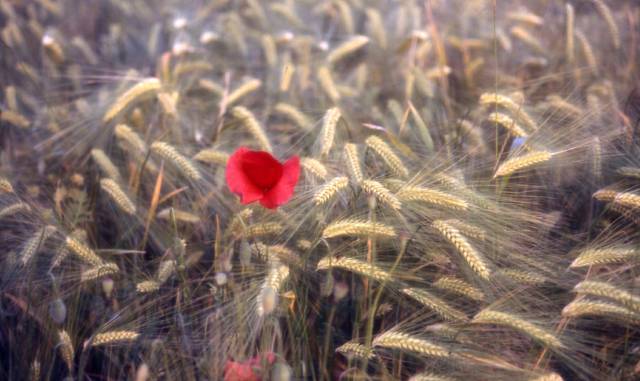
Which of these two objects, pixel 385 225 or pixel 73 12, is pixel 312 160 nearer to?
pixel 385 225

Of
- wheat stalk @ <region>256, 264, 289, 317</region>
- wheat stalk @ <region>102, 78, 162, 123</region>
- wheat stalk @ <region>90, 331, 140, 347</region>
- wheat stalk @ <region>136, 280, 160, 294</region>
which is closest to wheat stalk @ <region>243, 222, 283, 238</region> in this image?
wheat stalk @ <region>256, 264, 289, 317</region>

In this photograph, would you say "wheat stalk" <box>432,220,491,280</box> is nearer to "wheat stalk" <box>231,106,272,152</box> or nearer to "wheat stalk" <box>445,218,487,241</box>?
"wheat stalk" <box>445,218,487,241</box>

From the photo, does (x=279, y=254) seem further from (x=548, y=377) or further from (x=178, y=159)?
(x=548, y=377)

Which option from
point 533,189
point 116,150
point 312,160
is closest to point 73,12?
point 116,150

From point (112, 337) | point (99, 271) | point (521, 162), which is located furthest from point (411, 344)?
point (99, 271)

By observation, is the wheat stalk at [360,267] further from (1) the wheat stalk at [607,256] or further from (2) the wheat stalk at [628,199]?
(2) the wheat stalk at [628,199]
